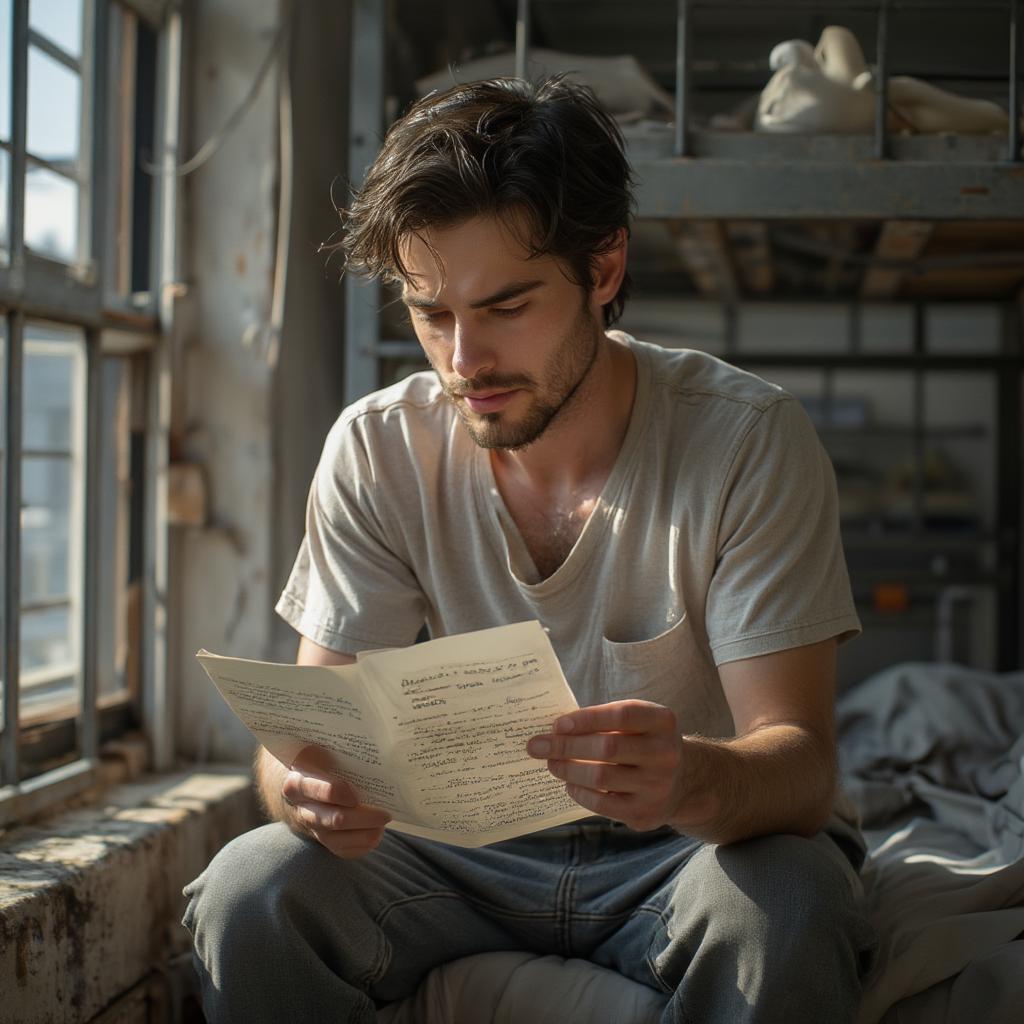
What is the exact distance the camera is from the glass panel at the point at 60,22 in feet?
6.62

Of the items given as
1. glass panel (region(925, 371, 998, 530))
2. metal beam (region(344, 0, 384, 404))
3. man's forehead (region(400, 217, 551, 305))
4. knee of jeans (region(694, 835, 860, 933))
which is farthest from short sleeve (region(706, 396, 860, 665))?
glass panel (region(925, 371, 998, 530))

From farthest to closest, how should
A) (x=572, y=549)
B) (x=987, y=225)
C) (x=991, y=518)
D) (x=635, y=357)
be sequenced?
(x=991, y=518) → (x=987, y=225) → (x=635, y=357) → (x=572, y=549)

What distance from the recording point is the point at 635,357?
5.36 feet

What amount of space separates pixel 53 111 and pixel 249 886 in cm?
140

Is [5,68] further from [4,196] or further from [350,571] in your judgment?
[350,571]

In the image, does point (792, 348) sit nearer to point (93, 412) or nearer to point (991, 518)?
point (991, 518)

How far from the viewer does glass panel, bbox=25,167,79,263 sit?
2004mm

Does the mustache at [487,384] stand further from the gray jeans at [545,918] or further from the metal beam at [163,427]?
the metal beam at [163,427]

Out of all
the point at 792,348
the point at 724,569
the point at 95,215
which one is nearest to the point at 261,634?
the point at 95,215

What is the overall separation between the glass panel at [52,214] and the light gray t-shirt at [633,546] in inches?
28.3

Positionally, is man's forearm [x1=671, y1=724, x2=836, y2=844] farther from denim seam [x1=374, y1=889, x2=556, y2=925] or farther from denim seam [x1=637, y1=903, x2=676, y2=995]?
denim seam [x1=374, y1=889, x2=556, y2=925]

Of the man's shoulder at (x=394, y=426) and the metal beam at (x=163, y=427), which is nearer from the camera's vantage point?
the man's shoulder at (x=394, y=426)

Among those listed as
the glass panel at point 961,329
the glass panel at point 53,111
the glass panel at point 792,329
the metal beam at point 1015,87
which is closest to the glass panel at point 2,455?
the glass panel at point 53,111

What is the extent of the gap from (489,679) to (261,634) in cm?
135
